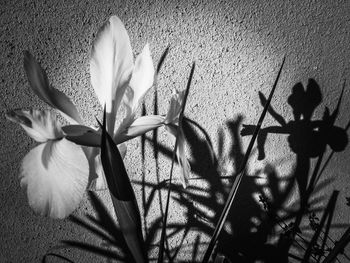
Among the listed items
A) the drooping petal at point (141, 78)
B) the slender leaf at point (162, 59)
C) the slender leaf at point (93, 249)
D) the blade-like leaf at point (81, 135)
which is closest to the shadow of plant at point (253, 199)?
the slender leaf at point (93, 249)

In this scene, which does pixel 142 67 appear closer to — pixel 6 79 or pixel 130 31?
pixel 130 31

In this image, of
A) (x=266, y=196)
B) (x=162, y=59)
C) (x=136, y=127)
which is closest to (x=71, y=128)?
(x=136, y=127)

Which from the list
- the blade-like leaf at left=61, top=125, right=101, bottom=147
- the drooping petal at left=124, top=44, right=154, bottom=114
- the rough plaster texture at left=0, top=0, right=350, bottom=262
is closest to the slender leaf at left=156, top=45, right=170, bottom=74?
the rough plaster texture at left=0, top=0, right=350, bottom=262

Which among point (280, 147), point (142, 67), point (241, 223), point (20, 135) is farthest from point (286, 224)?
point (20, 135)

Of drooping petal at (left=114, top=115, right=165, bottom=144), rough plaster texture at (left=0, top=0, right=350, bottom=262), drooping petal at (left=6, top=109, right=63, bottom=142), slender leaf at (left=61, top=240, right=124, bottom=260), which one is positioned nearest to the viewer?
drooping petal at (left=6, top=109, right=63, bottom=142)

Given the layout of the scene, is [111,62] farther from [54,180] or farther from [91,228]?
[91,228]

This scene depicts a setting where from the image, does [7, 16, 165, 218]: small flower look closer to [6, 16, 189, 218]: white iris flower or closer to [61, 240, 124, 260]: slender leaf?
[6, 16, 189, 218]: white iris flower

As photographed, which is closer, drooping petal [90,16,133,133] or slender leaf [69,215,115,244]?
drooping petal [90,16,133,133]
